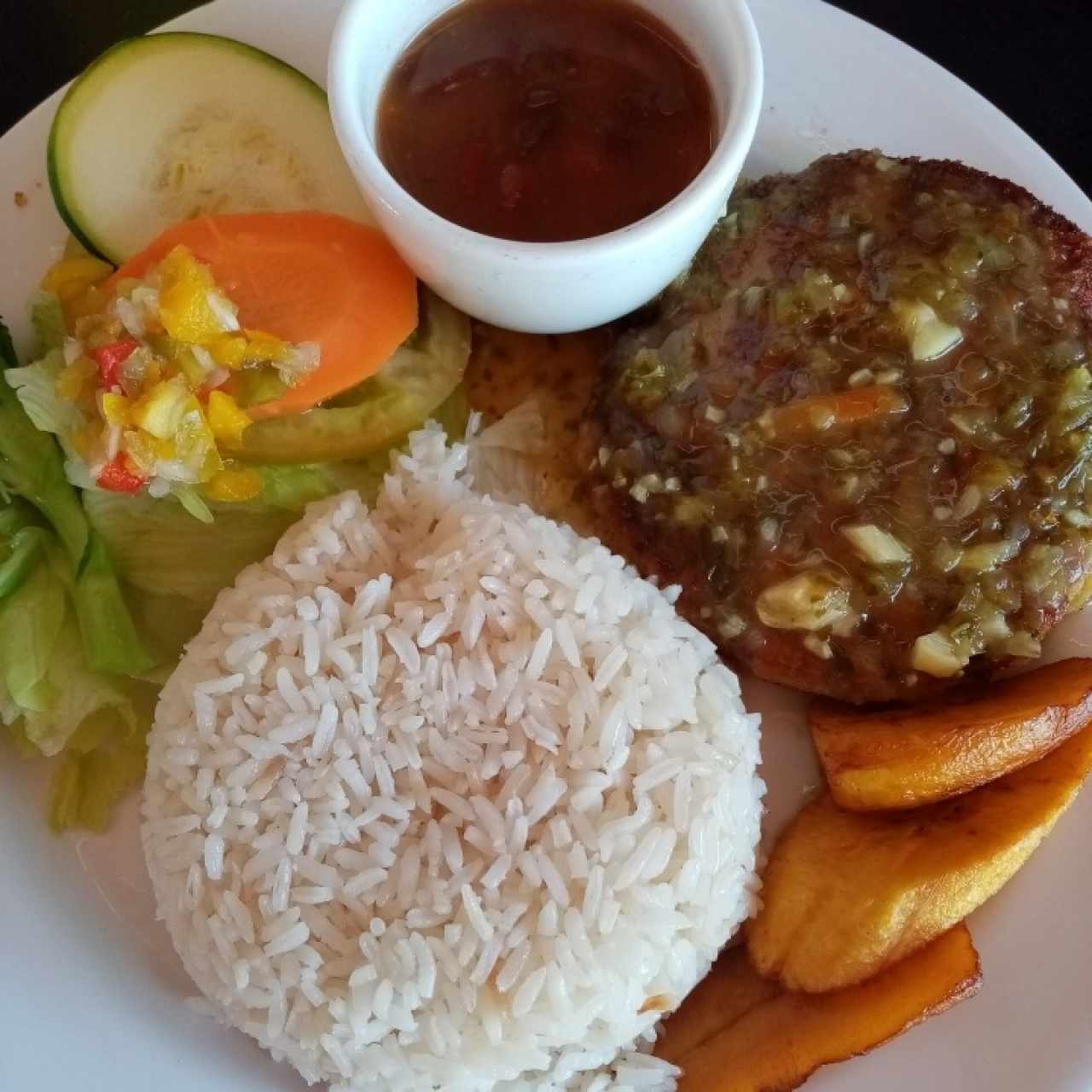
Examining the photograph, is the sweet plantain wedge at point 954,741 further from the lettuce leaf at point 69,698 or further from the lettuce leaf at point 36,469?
the lettuce leaf at point 36,469

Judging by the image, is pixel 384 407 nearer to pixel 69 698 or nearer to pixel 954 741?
pixel 69 698

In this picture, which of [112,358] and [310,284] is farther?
[310,284]

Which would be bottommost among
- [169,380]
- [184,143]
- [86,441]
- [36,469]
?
[36,469]

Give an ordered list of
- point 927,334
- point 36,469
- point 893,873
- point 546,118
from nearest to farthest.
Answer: point 893,873 → point 927,334 → point 546,118 → point 36,469

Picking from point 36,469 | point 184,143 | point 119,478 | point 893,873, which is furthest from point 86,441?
point 893,873

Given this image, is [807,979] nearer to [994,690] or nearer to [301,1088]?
[994,690]

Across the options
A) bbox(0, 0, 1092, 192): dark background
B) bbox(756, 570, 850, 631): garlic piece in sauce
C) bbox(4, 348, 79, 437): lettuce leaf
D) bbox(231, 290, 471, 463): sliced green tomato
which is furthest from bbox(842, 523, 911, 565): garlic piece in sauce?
bbox(0, 0, 1092, 192): dark background
